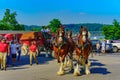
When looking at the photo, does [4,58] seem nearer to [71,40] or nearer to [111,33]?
[71,40]

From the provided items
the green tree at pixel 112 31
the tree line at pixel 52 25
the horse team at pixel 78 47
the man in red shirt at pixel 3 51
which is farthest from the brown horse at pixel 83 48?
the green tree at pixel 112 31

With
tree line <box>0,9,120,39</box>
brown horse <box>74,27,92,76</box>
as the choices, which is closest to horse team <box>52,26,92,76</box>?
brown horse <box>74,27,92,76</box>

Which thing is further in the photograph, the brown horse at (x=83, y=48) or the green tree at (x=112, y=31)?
the green tree at (x=112, y=31)

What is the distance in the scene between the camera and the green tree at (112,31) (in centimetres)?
7488

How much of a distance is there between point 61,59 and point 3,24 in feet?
217

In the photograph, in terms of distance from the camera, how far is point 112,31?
7506cm

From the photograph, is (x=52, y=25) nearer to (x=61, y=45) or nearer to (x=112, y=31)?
(x=112, y=31)

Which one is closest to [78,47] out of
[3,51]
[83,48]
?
[83,48]

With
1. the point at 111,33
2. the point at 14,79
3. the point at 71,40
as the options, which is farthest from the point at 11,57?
the point at 111,33

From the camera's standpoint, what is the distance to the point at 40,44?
36.2 m

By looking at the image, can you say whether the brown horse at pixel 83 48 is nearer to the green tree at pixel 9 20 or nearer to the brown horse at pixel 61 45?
the brown horse at pixel 61 45

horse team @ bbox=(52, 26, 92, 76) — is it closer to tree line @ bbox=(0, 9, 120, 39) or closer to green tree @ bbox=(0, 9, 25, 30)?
tree line @ bbox=(0, 9, 120, 39)

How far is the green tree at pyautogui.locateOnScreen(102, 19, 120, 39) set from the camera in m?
74.9

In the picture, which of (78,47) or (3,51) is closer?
(78,47)
